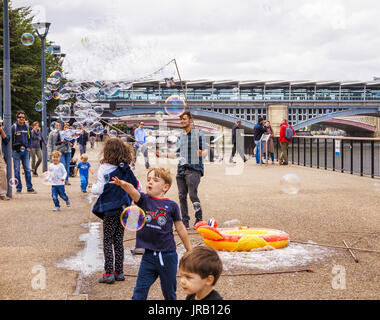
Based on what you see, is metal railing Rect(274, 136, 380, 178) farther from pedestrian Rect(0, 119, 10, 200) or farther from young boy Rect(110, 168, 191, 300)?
young boy Rect(110, 168, 191, 300)

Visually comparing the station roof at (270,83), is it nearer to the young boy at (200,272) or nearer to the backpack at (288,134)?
the backpack at (288,134)

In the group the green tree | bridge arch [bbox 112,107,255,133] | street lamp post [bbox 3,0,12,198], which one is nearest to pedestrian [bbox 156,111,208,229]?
street lamp post [bbox 3,0,12,198]

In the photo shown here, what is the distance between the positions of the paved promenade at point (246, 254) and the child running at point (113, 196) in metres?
0.23

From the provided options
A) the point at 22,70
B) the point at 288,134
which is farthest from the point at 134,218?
the point at 22,70

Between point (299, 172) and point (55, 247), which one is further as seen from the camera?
point (299, 172)

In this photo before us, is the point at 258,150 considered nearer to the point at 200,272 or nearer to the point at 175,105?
the point at 175,105

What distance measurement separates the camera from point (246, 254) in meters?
6.39

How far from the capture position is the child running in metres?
5.28

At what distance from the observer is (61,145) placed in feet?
45.8

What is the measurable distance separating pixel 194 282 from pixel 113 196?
2566 mm

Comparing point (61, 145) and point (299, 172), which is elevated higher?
point (61, 145)

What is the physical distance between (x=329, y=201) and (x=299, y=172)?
756 centimetres
